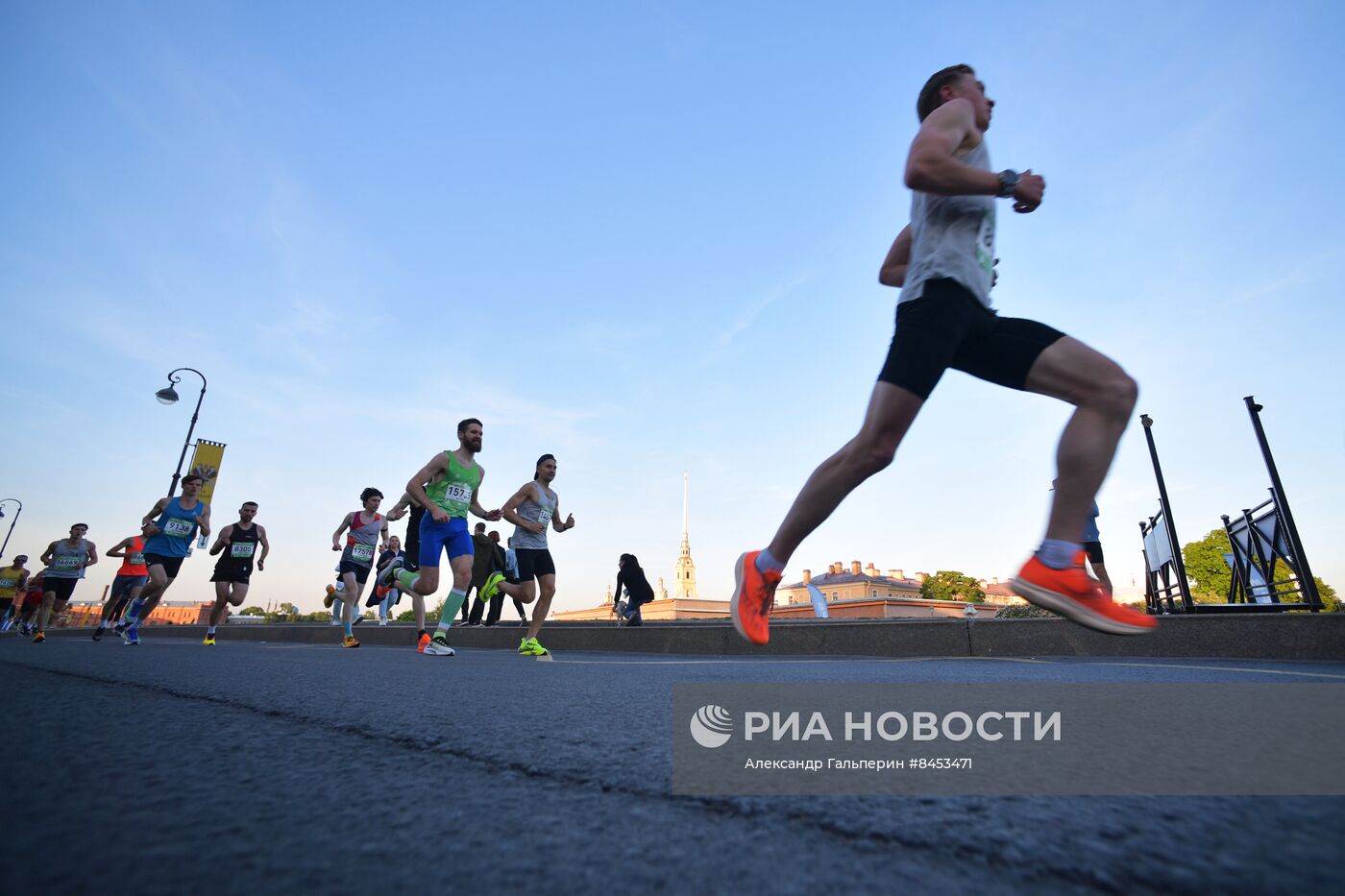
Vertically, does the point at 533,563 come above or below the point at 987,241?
below

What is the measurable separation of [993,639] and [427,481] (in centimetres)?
627

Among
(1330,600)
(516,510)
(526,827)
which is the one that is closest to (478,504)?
(516,510)

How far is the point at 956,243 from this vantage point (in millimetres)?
2521

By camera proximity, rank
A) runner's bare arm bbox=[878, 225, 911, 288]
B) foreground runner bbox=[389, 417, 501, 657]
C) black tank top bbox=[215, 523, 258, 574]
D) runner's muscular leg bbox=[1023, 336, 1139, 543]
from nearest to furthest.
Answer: runner's muscular leg bbox=[1023, 336, 1139, 543] → runner's bare arm bbox=[878, 225, 911, 288] → foreground runner bbox=[389, 417, 501, 657] → black tank top bbox=[215, 523, 258, 574]

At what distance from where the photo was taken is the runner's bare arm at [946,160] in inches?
95.3

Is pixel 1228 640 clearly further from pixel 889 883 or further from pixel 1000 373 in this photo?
pixel 889 883

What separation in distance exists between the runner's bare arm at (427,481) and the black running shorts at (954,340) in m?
5.47

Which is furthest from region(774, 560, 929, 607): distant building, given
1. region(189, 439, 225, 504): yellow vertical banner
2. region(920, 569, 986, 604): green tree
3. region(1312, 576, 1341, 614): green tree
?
region(189, 439, 225, 504): yellow vertical banner

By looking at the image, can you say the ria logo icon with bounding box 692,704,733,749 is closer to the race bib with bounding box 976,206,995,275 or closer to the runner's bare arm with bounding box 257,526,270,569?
the race bib with bounding box 976,206,995,275

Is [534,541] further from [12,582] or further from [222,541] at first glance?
[12,582]

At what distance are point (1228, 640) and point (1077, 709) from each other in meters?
5.81

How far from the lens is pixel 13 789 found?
39.9 inches

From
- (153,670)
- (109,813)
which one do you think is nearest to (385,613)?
(153,670)

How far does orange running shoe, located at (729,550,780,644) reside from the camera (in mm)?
2842
